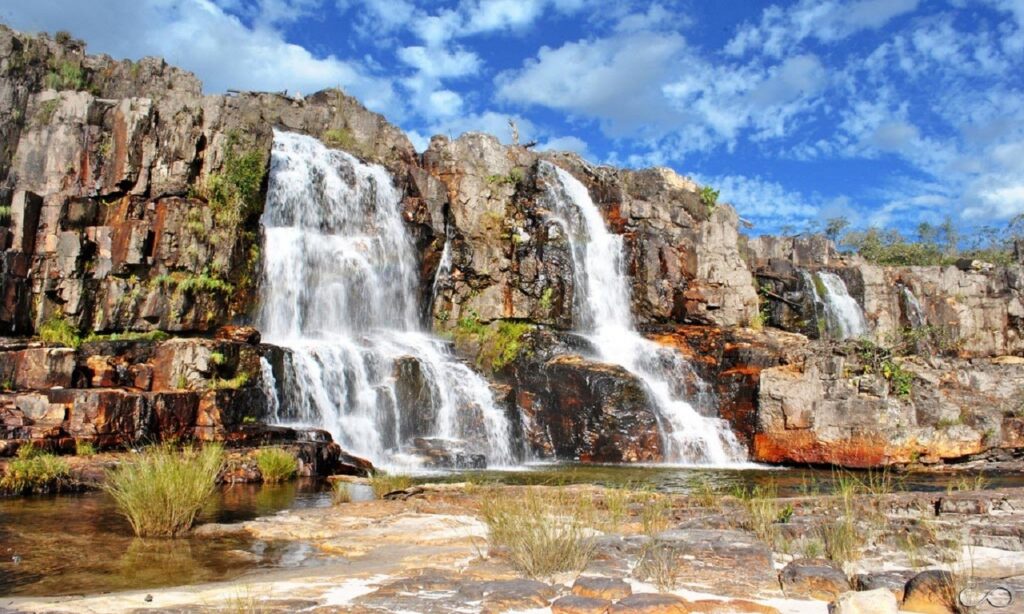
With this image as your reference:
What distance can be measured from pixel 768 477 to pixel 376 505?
408 inches

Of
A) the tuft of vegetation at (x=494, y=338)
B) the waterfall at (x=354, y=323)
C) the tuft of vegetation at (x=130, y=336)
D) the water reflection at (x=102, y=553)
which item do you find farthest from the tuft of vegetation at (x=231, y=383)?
the tuft of vegetation at (x=494, y=338)

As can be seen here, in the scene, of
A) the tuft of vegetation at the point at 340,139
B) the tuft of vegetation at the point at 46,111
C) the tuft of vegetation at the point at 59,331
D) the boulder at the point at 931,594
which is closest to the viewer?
the boulder at the point at 931,594

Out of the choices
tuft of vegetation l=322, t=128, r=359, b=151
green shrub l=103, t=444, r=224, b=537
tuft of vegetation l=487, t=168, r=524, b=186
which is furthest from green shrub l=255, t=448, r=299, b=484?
tuft of vegetation l=322, t=128, r=359, b=151

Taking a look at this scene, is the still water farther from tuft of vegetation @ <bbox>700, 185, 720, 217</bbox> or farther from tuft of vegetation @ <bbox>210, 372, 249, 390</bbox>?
tuft of vegetation @ <bbox>700, 185, 720, 217</bbox>

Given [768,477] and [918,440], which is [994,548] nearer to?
[768,477]

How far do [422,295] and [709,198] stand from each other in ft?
48.7

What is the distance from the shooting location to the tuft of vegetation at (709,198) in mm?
35312

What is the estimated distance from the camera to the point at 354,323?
25.2 m

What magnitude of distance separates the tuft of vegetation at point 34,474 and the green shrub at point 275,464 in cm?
312

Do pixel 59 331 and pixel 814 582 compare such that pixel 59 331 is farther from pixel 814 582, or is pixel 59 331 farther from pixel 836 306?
pixel 836 306

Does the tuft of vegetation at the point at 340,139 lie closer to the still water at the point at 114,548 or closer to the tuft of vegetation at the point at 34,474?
the still water at the point at 114,548

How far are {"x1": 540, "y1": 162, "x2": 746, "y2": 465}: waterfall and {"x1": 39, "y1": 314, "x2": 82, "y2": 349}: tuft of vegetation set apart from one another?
14434 millimetres

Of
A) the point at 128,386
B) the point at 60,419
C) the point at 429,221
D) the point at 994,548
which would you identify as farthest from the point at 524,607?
the point at 429,221

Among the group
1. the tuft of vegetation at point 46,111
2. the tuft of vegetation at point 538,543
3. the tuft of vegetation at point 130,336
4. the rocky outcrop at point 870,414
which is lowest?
the tuft of vegetation at point 538,543
